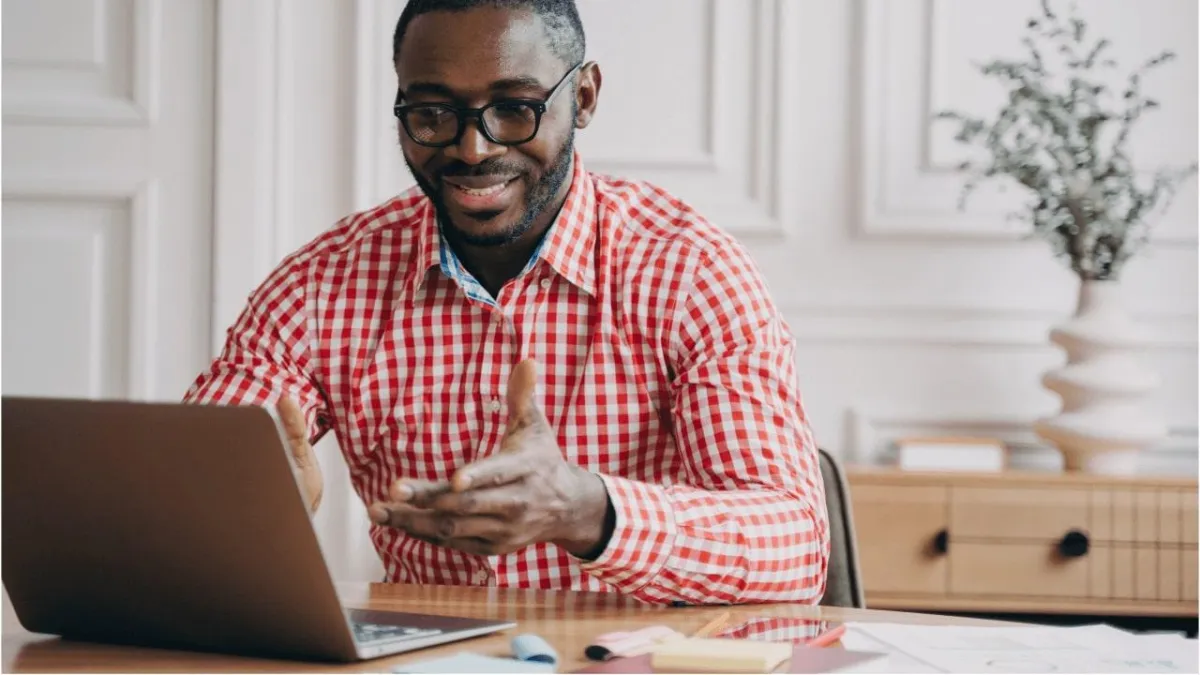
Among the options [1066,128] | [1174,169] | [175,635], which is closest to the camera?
[175,635]

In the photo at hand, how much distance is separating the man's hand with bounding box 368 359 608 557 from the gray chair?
436 mm

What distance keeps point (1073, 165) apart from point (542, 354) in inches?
44.9

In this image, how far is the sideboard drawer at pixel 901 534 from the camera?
2174mm

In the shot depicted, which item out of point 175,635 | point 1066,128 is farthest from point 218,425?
point 1066,128

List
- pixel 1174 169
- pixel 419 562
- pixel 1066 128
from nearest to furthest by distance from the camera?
pixel 419 562 < pixel 1066 128 < pixel 1174 169

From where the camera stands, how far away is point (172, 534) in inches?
37.3

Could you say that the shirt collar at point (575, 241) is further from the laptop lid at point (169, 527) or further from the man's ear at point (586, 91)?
the laptop lid at point (169, 527)

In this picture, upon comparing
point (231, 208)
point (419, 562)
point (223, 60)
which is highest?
point (223, 60)

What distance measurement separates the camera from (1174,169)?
2.52 m

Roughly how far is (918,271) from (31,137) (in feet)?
5.39

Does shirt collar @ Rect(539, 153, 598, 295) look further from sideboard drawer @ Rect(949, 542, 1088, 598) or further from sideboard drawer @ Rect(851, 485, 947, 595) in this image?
sideboard drawer @ Rect(949, 542, 1088, 598)

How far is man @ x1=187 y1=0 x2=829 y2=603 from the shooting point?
1.51 metres

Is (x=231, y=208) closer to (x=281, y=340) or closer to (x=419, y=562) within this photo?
(x=281, y=340)

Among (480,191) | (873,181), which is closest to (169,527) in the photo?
(480,191)
